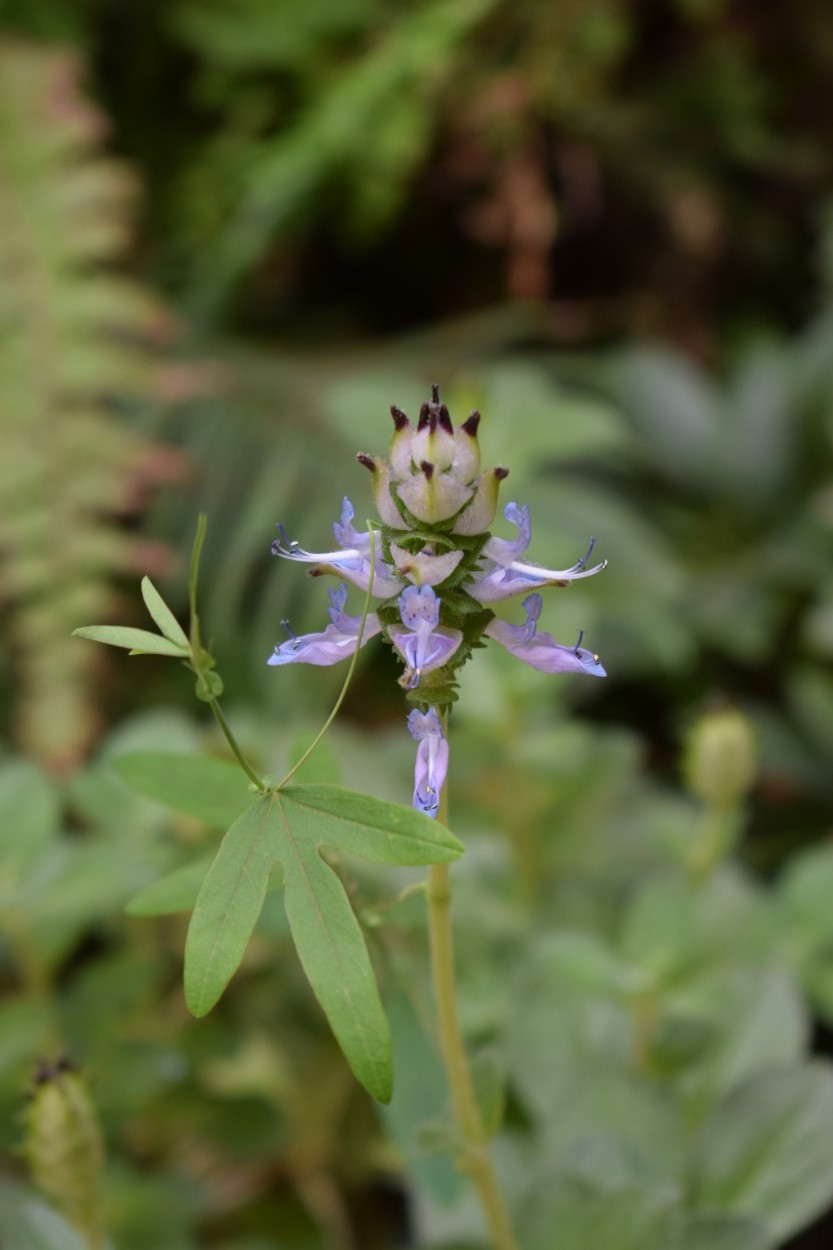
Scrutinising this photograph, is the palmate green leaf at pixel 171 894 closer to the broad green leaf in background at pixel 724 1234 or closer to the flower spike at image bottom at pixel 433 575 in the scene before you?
the flower spike at image bottom at pixel 433 575

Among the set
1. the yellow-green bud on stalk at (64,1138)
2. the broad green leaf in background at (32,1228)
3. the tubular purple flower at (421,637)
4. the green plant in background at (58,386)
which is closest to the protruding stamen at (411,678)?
the tubular purple flower at (421,637)

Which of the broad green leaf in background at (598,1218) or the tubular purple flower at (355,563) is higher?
the tubular purple flower at (355,563)

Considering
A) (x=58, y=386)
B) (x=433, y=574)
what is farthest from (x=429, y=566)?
(x=58, y=386)

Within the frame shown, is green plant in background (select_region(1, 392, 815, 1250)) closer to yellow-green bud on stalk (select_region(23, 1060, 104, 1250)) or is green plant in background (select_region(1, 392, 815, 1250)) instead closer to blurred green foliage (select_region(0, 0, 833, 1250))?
blurred green foliage (select_region(0, 0, 833, 1250))

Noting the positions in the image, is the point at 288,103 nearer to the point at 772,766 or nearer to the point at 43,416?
the point at 43,416

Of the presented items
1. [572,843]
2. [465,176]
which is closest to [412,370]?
[465,176]

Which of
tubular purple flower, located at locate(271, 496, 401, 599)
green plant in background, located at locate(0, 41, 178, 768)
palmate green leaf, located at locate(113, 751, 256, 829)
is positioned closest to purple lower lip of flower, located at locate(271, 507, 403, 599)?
tubular purple flower, located at locate(271, 496, 401, 599)

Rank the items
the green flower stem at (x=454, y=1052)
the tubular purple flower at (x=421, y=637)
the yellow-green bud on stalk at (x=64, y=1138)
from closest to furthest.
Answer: the tubular purple flower at (x=421, y=637) < the green flower stem at (x=454, y=1052) < the yellow-green bud on stalk at (x=64, y=1138)

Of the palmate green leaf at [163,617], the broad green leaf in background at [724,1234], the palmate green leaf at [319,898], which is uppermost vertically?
the palmate green leaf at [163,617]

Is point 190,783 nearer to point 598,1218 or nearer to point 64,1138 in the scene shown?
point 64,1138
